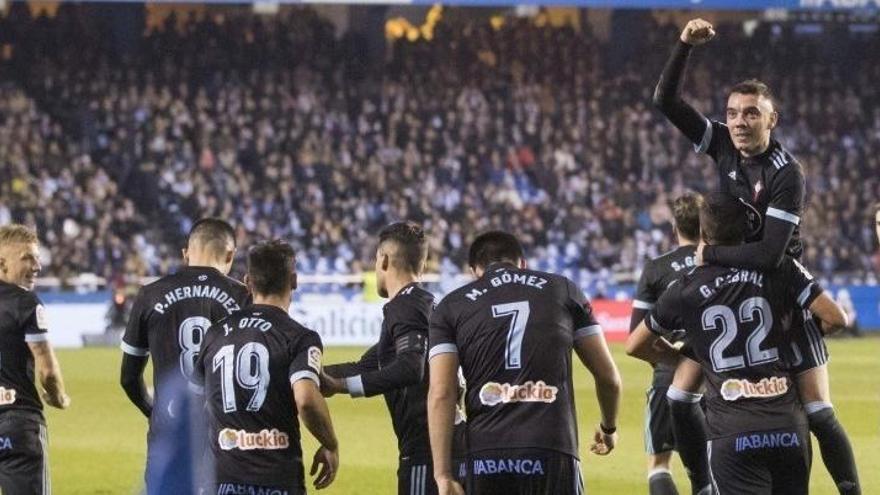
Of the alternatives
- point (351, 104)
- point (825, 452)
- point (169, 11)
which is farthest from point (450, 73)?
point (825, 452)

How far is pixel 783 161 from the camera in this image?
7.61 metres

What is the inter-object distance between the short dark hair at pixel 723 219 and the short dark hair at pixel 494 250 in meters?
0.85

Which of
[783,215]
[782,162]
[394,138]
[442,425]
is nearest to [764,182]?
[782,162]

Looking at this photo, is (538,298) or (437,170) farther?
(437,170)

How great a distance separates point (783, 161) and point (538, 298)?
154 centimetres

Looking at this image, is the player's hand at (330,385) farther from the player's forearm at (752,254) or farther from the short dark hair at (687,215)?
the short dark hair at (687,215)

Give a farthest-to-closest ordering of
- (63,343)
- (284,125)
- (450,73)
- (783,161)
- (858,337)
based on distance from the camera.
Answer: (450,73), (284,125), (858,337), (63,343), (783,161)

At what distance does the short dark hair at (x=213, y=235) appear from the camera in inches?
339

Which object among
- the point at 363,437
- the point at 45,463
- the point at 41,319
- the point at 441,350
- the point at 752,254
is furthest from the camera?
the point at 363,437

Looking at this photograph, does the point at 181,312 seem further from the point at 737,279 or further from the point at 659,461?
the point at 659,461

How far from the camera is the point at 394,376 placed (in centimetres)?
738

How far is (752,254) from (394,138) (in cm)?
3037

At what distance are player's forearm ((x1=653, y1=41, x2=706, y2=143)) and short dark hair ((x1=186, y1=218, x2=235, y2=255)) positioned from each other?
241cm

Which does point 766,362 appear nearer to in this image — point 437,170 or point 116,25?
point 437,170
